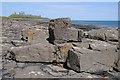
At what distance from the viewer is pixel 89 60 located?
304 inches

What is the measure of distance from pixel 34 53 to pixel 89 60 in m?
1.58

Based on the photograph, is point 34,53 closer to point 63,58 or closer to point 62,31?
point 63,58

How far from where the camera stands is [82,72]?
24.9ft

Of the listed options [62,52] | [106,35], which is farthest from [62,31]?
[106,35]

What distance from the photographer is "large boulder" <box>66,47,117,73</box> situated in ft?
25.0

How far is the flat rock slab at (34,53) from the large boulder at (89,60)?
616 millimetres

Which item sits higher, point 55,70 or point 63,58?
point 63,58

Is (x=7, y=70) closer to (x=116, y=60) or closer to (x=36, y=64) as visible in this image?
(x=36, y=64)

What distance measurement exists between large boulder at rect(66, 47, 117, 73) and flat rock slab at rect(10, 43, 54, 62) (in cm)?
62

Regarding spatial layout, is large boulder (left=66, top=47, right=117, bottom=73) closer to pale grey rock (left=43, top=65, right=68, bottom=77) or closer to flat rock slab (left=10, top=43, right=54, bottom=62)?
pale grey rock (left=43, top=65, right=68, bottom=77)

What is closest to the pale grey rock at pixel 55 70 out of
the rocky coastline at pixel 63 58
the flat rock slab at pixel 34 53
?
the rocky coastline at pixel 63 58

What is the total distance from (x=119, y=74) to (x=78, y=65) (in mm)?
1157

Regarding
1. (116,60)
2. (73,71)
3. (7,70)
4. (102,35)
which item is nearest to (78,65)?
(73,71)

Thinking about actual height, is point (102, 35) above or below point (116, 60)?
above
